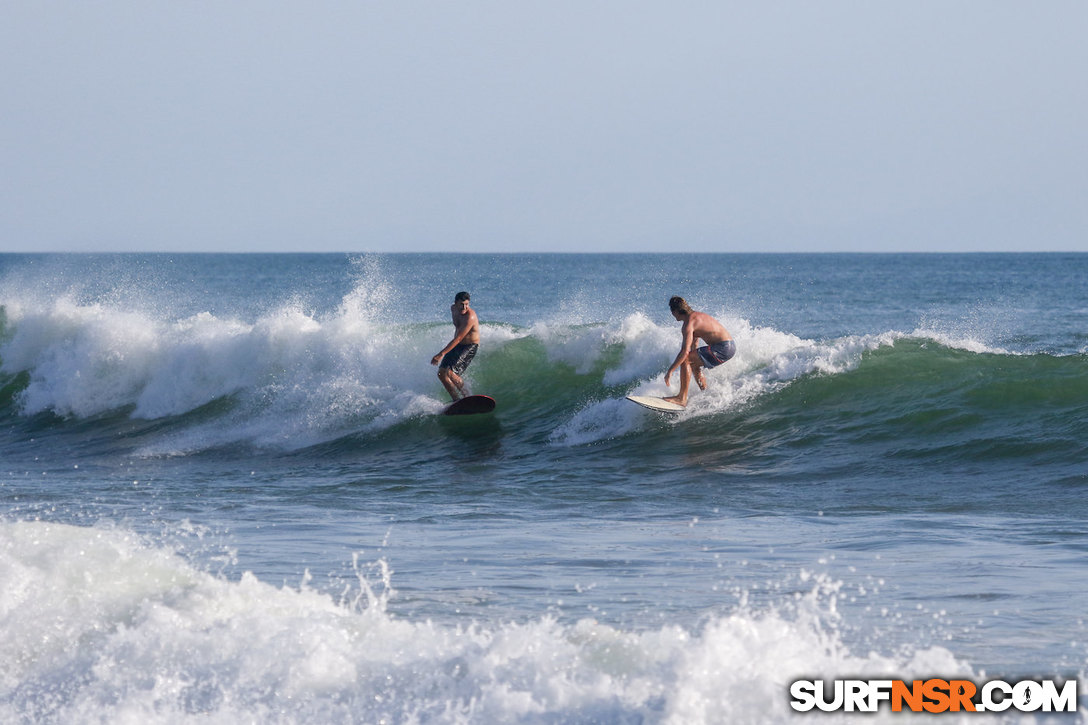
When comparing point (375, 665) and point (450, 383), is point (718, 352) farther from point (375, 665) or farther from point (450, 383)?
point (375, 665)

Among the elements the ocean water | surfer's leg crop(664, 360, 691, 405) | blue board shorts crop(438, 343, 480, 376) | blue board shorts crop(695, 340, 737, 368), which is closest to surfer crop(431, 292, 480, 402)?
blue board shorts crop(438, 343, 480, 376)

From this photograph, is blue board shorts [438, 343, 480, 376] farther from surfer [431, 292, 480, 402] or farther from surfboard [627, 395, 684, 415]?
surfboard [627, 395, 684, 415]

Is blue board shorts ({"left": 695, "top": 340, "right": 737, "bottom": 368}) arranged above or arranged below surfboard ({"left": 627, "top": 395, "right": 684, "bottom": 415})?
above

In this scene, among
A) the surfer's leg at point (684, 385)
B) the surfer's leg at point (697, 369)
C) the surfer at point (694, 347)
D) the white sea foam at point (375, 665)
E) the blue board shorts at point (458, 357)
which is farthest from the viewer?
the blue board shorts at point (458, 357)

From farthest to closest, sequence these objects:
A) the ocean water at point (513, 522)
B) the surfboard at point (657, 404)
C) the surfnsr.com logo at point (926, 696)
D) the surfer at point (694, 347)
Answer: the surfboard at point (657, 404), the surfer at point (694, 347), the ocean water at point (513, 522), the surfnsr.com logo at point (926, 696)

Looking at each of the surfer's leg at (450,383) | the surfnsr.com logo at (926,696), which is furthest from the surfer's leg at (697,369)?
the surfnsr.com logo at (926,696)

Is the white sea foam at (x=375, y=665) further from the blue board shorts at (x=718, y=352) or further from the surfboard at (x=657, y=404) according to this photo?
the blue board shorts at (x=718, y=352)
